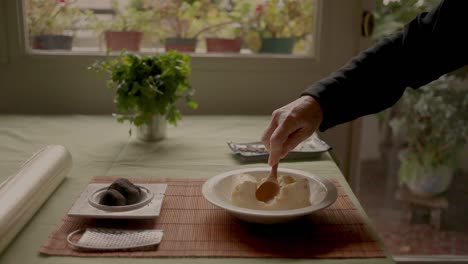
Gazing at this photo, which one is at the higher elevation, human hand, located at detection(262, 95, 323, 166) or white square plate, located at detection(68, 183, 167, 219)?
human hand, located at detection(262, 95, 323, 166)

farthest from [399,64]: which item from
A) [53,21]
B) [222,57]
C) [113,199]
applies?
[53,21]

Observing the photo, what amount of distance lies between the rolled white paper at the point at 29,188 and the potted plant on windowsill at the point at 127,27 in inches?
35.1

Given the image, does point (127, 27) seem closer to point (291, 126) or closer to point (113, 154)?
point (113, 154)

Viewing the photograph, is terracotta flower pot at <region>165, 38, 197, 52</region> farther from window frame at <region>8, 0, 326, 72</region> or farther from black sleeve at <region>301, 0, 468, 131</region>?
black sleeve at <region>301, 0, 468, 131</region>

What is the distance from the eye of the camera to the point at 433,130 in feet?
6.81

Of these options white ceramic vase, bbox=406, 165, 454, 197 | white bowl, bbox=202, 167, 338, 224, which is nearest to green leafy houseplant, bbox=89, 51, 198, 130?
white bowl, bbox=202, 167, 338, 224

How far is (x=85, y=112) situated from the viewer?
5.99ft

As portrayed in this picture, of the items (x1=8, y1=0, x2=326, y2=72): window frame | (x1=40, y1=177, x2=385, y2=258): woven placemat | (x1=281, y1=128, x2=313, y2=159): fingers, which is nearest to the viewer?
(x1=40, y1=177, x2=385, y2=258): woven placemat

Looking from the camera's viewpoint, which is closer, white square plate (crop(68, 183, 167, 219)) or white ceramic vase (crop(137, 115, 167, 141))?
white square plate (crop(68, 183, 167, 219))

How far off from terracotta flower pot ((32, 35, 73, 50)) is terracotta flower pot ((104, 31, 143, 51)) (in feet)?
0.51

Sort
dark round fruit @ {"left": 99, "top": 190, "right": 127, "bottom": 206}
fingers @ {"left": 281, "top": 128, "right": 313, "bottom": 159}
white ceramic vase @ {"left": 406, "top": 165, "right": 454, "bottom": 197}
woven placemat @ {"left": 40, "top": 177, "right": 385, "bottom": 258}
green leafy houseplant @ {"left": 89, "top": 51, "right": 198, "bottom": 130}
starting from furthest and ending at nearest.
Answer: white ceramic vase @ {"left": 406, "top": 165, "right": 454, "bottom": 197}
green leafy houseplant @ {"left": 89, "top": 51, "right": 198, "bottom": 130}
fingers @ {"left": 281, "top": 128, "right": 313, "bottom": 159}
dark round fruit @ {"left": 99, "top": 190, "right": 127, "bottom": 206}
woven placemat @ {"left": 40, "top": 177, "right": 385, "bottom": 258}

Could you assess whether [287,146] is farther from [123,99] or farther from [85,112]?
[85,112]

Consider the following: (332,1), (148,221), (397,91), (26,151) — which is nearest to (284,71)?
(332,1)

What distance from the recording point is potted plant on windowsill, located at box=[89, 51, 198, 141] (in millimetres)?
1306
